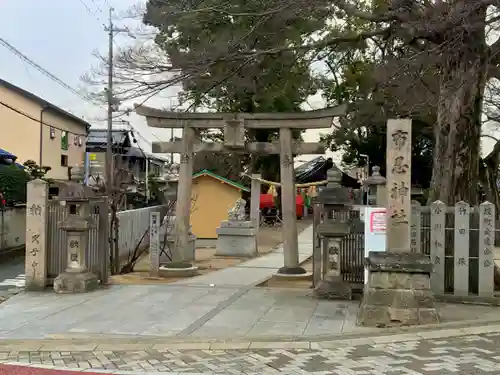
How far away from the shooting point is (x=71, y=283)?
1073cm

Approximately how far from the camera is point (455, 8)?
8836 mm

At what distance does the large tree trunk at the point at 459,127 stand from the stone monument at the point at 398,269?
8.10ft

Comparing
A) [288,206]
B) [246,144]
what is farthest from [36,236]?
[288,206]

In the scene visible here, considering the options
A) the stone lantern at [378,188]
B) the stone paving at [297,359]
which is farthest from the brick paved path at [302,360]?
the stone lantern at [378,188]

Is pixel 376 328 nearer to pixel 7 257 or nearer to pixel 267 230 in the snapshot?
pixel 7 257

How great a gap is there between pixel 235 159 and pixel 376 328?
31575mm

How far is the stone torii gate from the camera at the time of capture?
1291 centimetres

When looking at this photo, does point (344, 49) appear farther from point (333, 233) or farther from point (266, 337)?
point (266, 337)

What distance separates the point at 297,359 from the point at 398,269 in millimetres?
2550

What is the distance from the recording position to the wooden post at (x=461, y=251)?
9.95 meters

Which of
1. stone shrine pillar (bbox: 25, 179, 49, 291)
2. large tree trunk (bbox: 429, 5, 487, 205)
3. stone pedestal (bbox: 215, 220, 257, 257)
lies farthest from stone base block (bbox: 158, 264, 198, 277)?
stone pedestal (bbox: 215, 220, 257, 257)

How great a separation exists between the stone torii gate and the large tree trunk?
247cm

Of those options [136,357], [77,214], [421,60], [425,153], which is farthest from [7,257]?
[425,153]

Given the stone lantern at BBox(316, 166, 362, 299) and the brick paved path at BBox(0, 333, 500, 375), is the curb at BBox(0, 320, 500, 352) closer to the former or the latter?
the brick paved path at BBox(0, 333, 500, 375)
